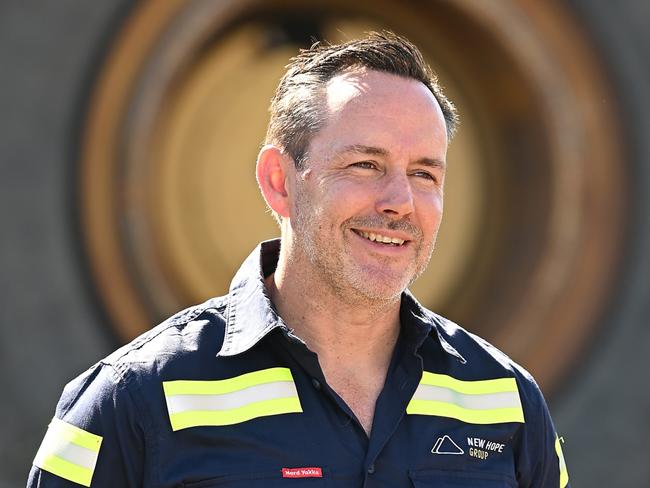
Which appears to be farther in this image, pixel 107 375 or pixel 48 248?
pixel 48 248

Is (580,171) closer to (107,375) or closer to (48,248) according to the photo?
(48,248)

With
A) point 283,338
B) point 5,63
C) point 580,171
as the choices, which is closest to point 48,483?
point 283,338

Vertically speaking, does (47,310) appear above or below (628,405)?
above

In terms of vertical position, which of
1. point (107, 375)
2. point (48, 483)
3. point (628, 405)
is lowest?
point (628, 405)

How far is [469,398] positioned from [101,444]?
1.97 ft

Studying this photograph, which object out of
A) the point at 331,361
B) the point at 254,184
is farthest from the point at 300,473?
the point at 254,184

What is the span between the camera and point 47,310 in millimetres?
2941

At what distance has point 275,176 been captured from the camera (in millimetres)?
2275

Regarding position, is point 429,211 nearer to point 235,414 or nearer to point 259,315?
point 259,315

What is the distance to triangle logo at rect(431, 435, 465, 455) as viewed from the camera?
2133mm

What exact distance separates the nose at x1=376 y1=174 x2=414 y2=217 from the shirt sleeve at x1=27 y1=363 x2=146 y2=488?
1.56ft

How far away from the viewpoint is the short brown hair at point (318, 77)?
2234 millimetres

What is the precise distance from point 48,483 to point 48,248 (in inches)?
38.3

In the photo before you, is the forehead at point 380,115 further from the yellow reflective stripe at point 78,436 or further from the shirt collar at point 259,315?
the yellow reflective stripe at point 78,436
